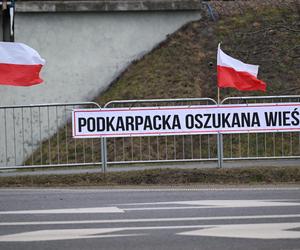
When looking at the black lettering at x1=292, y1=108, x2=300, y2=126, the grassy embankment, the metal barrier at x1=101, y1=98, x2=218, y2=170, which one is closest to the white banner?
the black lettering at x1=292, y1=108, x2=300, y2=126

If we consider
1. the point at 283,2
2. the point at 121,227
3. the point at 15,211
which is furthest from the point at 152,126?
the point at 283,2

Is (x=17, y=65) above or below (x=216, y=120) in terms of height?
above

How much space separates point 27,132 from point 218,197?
971cm

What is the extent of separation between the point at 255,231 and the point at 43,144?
11.5 m

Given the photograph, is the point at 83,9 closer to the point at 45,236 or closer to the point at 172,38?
the point at 172,38

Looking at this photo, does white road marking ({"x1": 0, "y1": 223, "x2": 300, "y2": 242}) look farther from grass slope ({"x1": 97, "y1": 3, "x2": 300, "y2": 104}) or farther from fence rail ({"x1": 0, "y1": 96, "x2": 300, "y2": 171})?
grass slope ({"x1": 97, "y1": 3, "x2": 300, "y2": 104})

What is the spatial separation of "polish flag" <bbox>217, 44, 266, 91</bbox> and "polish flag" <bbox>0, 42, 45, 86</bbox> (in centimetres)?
365

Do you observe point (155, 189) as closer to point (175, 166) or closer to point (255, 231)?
point (175, 166)

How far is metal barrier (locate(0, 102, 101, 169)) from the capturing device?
18.2 meters

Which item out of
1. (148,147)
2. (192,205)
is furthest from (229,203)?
(148,147)

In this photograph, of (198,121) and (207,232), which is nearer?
(207,232)

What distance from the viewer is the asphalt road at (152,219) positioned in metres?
9.19

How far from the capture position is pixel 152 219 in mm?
11008

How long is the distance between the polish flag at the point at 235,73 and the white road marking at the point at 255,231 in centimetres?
798
